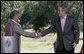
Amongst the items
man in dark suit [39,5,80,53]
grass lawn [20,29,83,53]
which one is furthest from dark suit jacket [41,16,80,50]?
grass lawn [20,29,83,53]

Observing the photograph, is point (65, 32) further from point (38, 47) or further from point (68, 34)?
point (38, 47)

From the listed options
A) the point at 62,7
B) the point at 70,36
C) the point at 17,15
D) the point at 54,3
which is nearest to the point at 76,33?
the point at 70,36

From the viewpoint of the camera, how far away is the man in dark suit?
7.20 m

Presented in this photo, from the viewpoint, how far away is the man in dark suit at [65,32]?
720 cm

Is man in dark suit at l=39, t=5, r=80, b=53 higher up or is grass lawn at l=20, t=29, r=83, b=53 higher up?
man in dark suit at l=39, t=5, r=80, b=53

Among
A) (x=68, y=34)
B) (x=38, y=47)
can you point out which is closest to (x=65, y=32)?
(x=68, y=34)

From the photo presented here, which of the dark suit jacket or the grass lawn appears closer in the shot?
the dark suit jacket

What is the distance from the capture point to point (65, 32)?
7.21 m

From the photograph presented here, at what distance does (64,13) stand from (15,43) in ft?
4.03

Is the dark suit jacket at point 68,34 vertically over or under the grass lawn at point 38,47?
over

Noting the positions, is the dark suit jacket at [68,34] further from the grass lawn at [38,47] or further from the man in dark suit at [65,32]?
the grass lawn at [38,47]

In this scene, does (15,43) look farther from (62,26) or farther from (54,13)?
(54,13)

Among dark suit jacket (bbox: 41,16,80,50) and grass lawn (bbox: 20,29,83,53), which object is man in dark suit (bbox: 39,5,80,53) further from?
grass lawn (bbox: 20,29,83,53)

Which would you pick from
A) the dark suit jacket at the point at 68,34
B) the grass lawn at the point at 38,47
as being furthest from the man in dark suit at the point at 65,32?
the grass lawn at the point at 38,47
